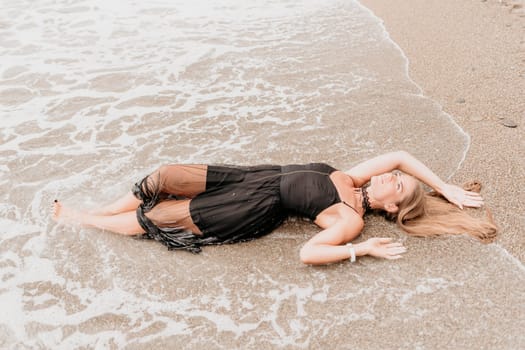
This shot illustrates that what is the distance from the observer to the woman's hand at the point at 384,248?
359 centimetres

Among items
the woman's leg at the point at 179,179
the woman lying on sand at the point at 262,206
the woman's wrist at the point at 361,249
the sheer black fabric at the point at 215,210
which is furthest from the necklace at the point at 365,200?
the woman's leg at the point at 179,179

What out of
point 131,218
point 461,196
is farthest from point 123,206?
point 461,196

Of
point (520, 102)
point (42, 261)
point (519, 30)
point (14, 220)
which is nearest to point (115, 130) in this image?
point (14, 220)

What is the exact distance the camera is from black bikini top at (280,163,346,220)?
3.75m

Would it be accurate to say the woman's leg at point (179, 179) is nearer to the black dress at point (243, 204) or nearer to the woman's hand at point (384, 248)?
the black dress at point (243, 204)

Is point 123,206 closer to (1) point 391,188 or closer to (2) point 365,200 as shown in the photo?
(2) point 365,200

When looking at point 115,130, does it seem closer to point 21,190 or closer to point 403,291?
point 21,190

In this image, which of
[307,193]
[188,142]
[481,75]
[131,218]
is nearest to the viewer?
[307,193]

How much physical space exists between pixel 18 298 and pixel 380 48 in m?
6.41

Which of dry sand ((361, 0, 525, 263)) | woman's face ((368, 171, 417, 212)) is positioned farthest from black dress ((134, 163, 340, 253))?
dry sand ((361, 0, 525, 263))

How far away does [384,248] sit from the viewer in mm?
3639

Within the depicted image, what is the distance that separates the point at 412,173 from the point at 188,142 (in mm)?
2601

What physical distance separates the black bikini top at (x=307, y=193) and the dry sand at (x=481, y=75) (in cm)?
151

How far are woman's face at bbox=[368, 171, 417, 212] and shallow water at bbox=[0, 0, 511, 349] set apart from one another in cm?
56
